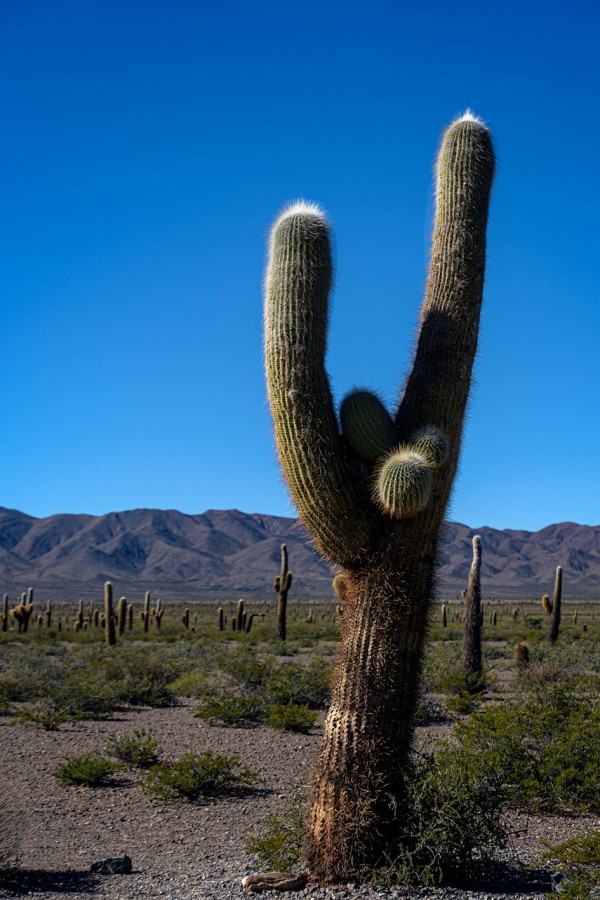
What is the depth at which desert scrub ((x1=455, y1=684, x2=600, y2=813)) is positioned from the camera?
9.47 meters

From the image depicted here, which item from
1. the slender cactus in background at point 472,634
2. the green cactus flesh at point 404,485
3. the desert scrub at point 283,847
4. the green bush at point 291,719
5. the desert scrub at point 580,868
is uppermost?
the green cactus flesh at point 404,485

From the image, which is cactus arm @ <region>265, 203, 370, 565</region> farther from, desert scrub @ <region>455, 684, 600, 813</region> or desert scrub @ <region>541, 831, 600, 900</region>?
desert scrub @ <region>455, 684, 600, 813</region>

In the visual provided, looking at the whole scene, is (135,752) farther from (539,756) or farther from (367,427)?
(367,427)

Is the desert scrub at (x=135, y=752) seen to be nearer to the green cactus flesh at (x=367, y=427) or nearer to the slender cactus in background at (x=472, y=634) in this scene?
the green cactus flesh at (x=367, y=427)

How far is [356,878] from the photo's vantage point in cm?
609

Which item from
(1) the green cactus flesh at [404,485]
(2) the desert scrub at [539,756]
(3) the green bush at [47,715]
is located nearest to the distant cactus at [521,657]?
(2) the desert scrub at [539,756]

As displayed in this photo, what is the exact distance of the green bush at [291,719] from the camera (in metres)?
14.5

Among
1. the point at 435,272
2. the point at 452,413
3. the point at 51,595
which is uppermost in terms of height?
the point at 435,272

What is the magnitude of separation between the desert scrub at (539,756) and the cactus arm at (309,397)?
152 inches

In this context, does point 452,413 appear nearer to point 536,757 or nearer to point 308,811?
point 308,811

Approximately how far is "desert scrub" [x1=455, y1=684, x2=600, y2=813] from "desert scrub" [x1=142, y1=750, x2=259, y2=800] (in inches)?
117

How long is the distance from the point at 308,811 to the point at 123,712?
11.6m

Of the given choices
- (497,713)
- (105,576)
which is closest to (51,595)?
(105,576)

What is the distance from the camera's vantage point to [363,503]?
651 cm
